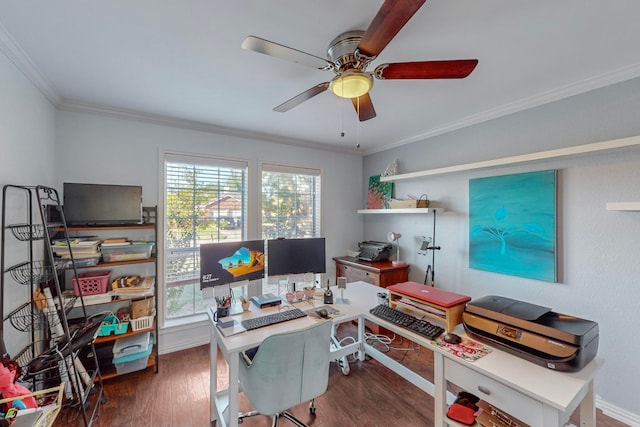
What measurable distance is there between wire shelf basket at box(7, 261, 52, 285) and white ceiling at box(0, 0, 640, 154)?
133cm

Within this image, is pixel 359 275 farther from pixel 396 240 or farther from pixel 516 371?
pixel 516 371

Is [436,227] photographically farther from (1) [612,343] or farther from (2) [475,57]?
(2) [475,57]

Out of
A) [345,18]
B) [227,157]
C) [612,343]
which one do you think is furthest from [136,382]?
[612,343]

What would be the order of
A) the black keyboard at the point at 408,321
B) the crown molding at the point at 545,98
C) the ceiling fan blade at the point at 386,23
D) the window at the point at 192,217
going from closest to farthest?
the ceiling fan blade at the point at 386,23 → the black keyboard at the point at 408,321 → the crown molding at the point at 545,98 → the window at the point at 192,217

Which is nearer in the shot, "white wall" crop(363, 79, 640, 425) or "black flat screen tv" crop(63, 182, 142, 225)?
"white wall" crop(363, 79, 640, 425)

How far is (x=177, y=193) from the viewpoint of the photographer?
2.87m

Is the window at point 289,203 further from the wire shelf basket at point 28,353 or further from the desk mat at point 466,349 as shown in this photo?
the desk mat at point 466,349

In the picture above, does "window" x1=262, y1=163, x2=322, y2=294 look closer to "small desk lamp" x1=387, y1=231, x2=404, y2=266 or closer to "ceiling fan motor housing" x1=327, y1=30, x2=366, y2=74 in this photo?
"small desk lamp" x1=387, y1=231, x2=404, y2=266

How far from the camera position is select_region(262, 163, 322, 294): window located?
3.41m

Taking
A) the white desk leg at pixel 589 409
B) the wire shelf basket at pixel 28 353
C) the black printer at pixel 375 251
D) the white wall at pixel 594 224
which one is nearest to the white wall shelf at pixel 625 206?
the white wall at pixel 594 224

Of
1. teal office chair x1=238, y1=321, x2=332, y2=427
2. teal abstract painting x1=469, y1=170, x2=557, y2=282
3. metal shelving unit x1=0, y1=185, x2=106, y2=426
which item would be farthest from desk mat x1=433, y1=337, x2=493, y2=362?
metal shelving unit x1=0, y1=185, x2=106, y2=426

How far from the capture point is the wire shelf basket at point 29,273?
66.6 inches

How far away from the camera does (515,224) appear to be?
235cm

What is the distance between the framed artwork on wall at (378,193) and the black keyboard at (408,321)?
2007mm
